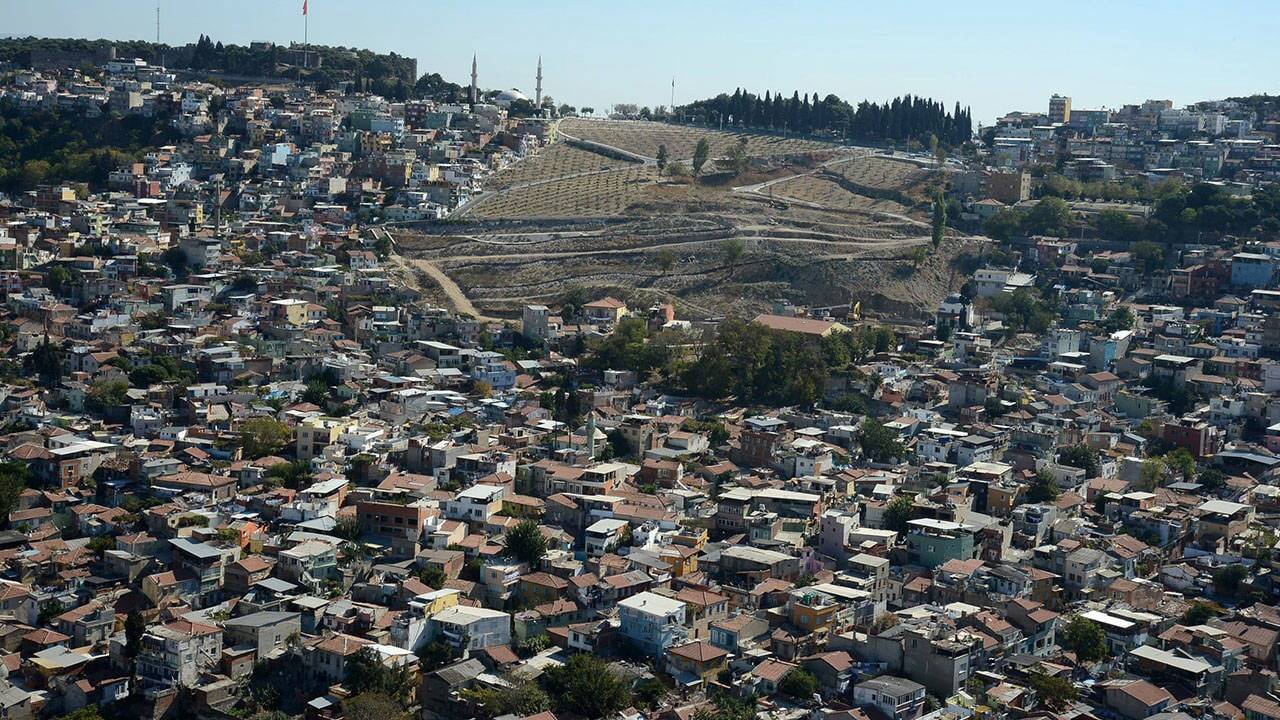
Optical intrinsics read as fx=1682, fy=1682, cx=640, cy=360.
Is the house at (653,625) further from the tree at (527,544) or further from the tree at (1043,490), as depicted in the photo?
the tree at (1043,490)

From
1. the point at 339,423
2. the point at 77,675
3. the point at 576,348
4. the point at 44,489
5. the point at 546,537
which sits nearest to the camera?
the point at 77,675

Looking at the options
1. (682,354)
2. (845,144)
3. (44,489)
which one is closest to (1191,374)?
(682,354)

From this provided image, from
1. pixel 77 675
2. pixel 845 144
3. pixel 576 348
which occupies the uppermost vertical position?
pixel 845 144

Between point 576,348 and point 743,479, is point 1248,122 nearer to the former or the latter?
point 576,348

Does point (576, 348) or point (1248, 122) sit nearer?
point (576, 348)

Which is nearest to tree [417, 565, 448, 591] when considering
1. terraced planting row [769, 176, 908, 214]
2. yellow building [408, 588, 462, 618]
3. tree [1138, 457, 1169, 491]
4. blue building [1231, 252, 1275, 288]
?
yellow building [408, 588, 462, 618]

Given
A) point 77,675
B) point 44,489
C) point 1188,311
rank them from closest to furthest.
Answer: point 77,675
point 44,489
point 1188,311
